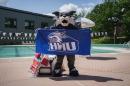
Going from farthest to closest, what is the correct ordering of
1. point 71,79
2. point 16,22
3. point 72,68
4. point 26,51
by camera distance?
point 16,22, point 26,51, point 72,68, point 71,79

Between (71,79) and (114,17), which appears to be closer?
(71,79)

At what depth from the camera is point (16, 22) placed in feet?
140

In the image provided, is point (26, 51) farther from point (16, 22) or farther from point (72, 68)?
point (16, 22)

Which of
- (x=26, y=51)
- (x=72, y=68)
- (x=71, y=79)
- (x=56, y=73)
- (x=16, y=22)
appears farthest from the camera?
(x=16, y=22)

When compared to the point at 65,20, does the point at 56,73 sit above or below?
below

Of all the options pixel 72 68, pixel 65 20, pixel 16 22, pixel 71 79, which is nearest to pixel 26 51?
pixel 72 68

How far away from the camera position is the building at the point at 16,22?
35438 mm

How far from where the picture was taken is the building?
116ft

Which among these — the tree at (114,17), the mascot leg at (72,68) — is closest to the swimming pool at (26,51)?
the mascot leg at (72,68)

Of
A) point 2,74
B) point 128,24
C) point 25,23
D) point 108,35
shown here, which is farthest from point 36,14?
point 2,74

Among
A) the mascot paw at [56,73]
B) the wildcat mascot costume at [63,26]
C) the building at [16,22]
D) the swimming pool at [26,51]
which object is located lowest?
the swimming pool at [26,51]

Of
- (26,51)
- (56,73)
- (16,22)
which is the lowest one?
(26,51)

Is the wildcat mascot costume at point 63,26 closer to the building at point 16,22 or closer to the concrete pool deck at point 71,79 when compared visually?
the concrete pool deck at point 71,79

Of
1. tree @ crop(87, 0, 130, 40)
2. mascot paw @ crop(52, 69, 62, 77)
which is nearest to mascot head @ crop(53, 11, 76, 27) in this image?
mascot paw @ crop(52, 69, 62, 77)
